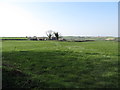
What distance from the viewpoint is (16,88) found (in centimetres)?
609

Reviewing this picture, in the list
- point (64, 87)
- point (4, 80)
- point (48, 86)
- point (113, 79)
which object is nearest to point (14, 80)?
point (4, 80)

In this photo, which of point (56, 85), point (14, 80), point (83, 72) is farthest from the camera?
point (83, 72)

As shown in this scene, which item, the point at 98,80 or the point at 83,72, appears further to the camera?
the point at 83,72

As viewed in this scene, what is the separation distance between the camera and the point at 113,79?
7059 millimetres

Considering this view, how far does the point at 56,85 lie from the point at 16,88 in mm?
1957

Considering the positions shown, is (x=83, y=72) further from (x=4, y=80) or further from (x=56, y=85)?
(x=4, y=80)

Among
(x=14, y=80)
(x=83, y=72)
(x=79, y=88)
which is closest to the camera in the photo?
(x=79, y=88)

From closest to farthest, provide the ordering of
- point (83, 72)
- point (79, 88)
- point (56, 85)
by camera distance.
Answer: point (79, 88), point (56, 85), point (83, 72)

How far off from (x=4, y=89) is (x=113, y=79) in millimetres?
5779

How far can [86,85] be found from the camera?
6.18 meters

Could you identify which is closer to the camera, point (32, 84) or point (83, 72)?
point (32, 84)

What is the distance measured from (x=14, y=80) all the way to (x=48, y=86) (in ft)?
6.57

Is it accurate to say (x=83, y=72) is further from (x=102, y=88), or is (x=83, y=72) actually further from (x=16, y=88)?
(x=16, y=88)

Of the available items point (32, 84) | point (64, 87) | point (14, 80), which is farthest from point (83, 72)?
point (14, 80)
